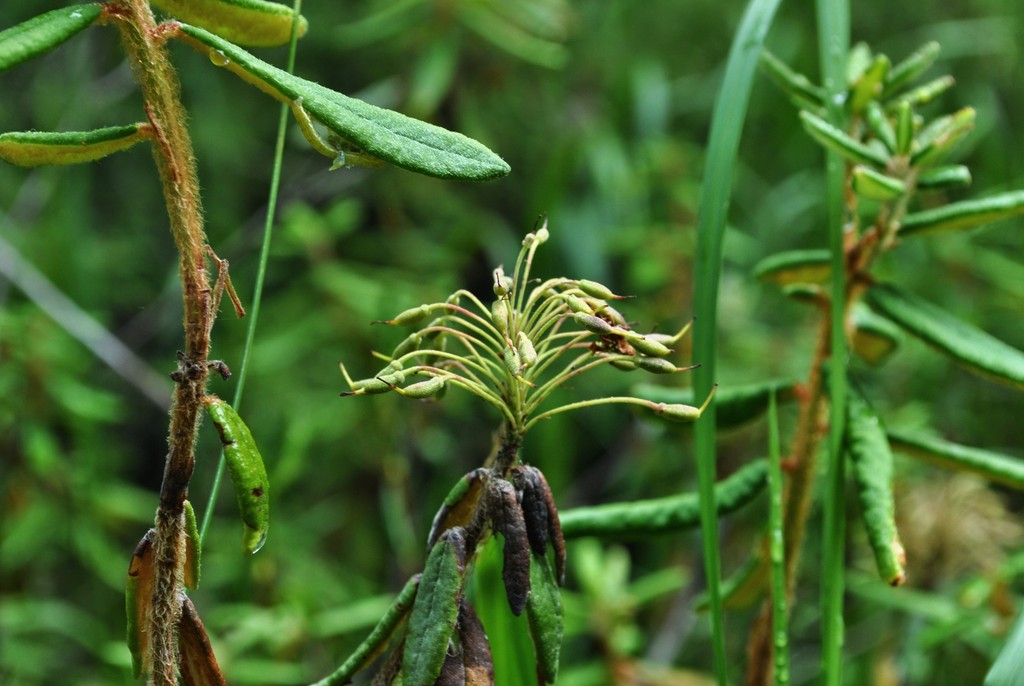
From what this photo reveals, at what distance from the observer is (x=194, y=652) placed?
571mm

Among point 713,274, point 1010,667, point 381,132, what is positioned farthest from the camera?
point 713,274

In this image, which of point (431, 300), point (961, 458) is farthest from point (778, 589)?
point (431, 300)

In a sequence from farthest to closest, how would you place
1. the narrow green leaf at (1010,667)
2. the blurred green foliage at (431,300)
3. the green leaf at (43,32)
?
the blurred green foliage at (431,300), the narrow green leaf at (1010,667), the green leaf at (43,32)

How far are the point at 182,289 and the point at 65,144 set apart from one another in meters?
0.10

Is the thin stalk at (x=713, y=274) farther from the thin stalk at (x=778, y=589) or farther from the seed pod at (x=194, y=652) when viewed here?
the seed pod at (x=194, y=652)

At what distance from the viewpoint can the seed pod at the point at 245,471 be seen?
1.72ft

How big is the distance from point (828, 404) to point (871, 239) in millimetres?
140

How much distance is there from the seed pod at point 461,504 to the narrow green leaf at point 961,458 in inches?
15.3

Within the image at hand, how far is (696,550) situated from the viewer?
1782 mm

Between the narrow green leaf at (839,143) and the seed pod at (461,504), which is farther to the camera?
the narrow green leaf at (839,143)

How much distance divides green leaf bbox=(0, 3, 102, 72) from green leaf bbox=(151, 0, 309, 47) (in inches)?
2.6

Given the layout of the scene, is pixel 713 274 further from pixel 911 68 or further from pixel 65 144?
pixel 65 144

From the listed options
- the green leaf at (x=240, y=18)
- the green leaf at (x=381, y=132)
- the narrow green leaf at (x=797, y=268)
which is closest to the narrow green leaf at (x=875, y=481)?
the narrow green leaf at (x=797, y=268)

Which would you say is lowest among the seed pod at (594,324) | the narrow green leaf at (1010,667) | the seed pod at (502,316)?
the narrow green leaf at (1010,667)
